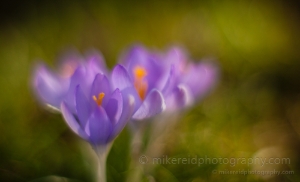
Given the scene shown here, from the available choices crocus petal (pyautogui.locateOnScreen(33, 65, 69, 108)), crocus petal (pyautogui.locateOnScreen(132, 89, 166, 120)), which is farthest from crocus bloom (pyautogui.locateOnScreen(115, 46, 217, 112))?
crocus petal (pyautogui.locateOnScreen(33, 65, 69, 108))

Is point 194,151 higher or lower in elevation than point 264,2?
lower

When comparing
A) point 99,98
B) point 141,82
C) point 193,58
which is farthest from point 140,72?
point 193,58

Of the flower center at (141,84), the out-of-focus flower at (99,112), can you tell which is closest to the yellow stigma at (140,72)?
the flower center at (141,84)

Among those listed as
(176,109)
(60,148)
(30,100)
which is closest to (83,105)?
(176,109)

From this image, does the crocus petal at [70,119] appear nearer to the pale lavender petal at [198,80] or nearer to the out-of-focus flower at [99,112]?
the out-of-focus flower at [99,112]

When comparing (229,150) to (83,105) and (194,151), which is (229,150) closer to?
(194,151)

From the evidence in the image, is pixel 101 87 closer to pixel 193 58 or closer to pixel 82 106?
pixel 82 106
